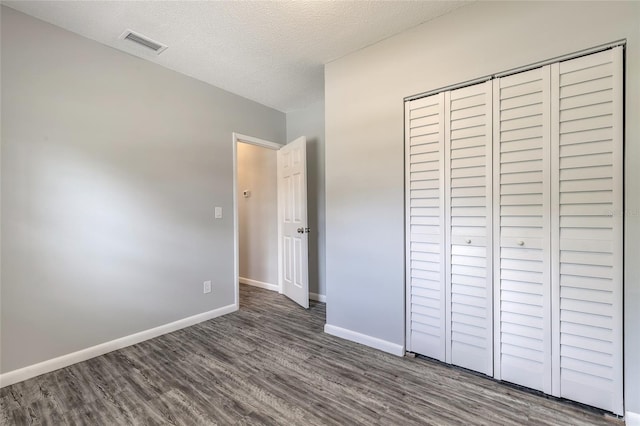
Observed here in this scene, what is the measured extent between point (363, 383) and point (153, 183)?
2472 millimetres

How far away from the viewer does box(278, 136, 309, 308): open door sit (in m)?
3.33

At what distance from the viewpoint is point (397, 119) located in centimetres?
226

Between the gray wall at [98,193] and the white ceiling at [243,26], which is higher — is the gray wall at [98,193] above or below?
below

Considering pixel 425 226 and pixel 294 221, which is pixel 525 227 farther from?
pixel 294 221

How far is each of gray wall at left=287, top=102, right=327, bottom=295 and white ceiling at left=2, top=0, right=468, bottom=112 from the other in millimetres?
946

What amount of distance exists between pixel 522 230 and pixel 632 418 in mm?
1066

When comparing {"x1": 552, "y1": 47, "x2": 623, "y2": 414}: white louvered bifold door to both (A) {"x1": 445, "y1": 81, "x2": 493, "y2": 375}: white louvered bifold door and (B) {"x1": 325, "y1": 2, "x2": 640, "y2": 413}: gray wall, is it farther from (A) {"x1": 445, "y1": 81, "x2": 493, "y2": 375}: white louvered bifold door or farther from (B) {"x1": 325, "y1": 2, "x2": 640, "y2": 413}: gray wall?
(A) {"x1": 445, "y1": 81, "x2": 493, "y2": 375}: white louvered bifold door

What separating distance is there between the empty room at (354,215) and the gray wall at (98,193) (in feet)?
0.05

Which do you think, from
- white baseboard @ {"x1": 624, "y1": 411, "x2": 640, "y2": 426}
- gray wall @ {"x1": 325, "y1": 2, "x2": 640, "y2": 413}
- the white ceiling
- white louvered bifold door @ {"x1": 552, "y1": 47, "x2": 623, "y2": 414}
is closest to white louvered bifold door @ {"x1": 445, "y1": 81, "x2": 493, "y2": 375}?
gray wall @ {"x1": 325, "y1": 2, "x2": 640, "y2": 413}

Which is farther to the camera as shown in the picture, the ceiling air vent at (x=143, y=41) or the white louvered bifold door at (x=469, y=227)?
the ceiling air vent at (x=143, y=41)

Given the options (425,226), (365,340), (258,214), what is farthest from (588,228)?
(258,214)

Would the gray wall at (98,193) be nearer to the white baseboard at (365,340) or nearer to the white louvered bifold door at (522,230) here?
the white baseboard at (365,340)

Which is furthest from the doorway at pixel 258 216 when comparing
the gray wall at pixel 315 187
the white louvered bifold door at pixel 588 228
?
the white louvered bifold door at pixel 588 228

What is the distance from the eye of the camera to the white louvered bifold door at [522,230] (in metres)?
1.71
